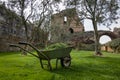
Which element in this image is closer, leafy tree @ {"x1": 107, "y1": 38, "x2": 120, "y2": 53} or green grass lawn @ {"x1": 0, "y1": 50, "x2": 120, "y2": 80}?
green grass lawn @ {"x1": 0, "y1": 50, "x2": 120, "y2": 80}

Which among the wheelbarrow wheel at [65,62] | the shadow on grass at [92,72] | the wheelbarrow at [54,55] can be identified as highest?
the wheelbarrow at [54,55]

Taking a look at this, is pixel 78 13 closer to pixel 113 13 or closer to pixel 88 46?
pixel 113 13

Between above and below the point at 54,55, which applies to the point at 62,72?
below

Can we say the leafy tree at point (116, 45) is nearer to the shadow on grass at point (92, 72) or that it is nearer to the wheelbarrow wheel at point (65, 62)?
the shadow on grass at point (92, 72)

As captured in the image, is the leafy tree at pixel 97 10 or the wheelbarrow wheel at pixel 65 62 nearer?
the wheelbarrow wheel at pixel 65 62

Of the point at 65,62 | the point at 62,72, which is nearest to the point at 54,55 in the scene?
the point at 62,72

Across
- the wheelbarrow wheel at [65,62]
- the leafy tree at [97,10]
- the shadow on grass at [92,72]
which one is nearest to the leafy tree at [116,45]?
the leafy tree at [97,10]

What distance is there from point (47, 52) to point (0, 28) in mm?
25736

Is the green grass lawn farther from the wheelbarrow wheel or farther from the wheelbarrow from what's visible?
the wheelbarrow

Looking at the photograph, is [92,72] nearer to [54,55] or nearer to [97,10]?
[54,55]

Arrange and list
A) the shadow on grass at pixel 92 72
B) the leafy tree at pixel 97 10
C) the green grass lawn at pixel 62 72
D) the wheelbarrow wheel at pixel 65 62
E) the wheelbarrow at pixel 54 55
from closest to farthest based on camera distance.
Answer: the green grass lawn at pixel 62 72, the shadow on grass at pixel 92 72, the wheelbarrow at pixel 54 55, the wheelbarrow wheel at pixel 65 62, the leafy tree at pixel 97 10

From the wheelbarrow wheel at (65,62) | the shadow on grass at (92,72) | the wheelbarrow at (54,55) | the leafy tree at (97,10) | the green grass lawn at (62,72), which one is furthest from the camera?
the leafy tree at (97,10)

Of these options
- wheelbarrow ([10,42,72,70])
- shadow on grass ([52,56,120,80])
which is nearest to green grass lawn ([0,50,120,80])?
shadow on grass ([52,56,120,80])

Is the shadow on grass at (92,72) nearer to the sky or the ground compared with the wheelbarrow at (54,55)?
nearer to the ground
